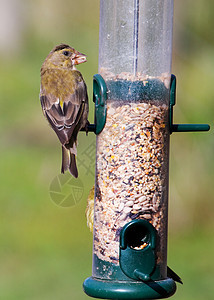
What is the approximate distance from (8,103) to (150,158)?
814 cm

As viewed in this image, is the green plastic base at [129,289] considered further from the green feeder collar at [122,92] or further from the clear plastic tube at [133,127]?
the green feeder collar at [122,92]

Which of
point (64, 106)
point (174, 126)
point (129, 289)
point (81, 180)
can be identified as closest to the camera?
point (129, 289)

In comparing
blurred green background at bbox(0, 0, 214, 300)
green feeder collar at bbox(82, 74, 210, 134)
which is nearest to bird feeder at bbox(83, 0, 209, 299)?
green feeder collar at bbox(82, 74, 210, 134)

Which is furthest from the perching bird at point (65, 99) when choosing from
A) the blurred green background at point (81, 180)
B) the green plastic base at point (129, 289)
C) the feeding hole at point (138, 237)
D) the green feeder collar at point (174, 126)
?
the blurred green background at point (81, 180)

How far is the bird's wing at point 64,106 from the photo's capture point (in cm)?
640

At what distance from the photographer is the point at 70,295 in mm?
10352

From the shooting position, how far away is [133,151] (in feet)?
18.9

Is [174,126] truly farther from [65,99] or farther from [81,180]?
[81,180]

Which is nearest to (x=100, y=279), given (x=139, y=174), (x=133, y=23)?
(x=139, y=174)

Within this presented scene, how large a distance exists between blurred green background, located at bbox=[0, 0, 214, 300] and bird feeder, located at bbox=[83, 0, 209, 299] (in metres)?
4.57

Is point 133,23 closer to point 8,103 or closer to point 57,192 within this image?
point 57,192

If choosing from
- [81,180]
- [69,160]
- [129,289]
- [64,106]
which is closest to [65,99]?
[64,106]

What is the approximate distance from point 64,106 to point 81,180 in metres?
4.57

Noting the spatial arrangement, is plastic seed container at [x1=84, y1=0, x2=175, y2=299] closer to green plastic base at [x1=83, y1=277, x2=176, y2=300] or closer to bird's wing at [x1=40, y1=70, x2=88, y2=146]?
green plastic base at [x1=83, y1=277, x2=176, y2=300]
